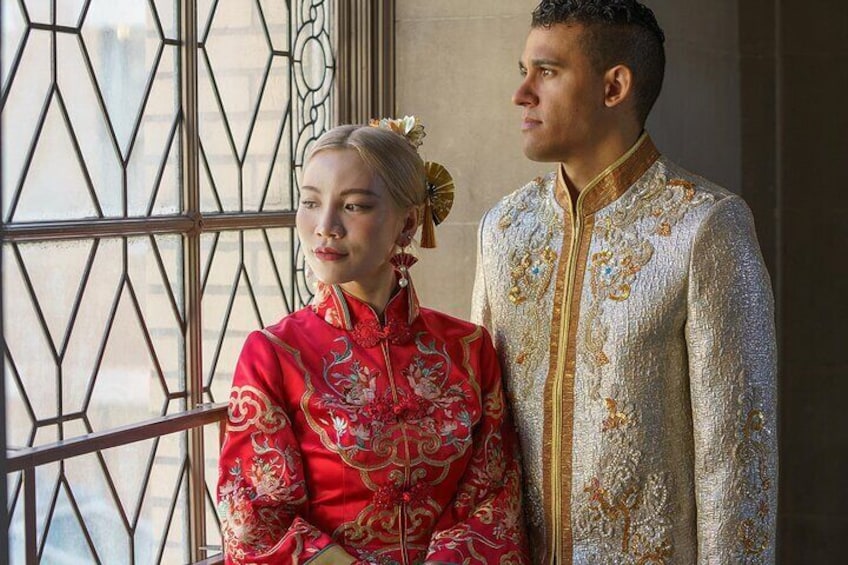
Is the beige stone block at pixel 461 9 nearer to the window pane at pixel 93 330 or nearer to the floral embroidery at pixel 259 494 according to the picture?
the window pane at pixel 93 330

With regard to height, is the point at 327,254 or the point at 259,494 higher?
the point at 327,254

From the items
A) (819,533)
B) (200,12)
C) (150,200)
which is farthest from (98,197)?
(819,533)

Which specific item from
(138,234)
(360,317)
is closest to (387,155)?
(360,317)

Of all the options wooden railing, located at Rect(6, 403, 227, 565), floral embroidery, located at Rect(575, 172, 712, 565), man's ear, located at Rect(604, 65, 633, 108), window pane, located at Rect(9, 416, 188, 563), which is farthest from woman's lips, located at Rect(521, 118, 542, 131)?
window pane, located at Rect(9, 416, 188, 563)

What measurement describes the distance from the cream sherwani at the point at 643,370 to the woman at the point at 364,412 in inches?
4.5

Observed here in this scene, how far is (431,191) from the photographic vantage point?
2.37m

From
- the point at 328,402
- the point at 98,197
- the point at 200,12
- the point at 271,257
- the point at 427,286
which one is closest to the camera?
the point at 328,402

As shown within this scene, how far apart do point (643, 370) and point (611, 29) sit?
0.61 m

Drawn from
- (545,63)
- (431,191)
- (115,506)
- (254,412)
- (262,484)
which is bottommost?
(115,506)

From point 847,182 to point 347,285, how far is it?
3.00m

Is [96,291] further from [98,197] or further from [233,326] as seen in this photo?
[233,326]

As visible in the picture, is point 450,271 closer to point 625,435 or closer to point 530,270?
point 530,270

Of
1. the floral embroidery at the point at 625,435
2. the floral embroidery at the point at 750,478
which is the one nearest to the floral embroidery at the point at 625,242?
the floral embroidery at the point at 625,435

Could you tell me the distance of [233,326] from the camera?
319 cm
